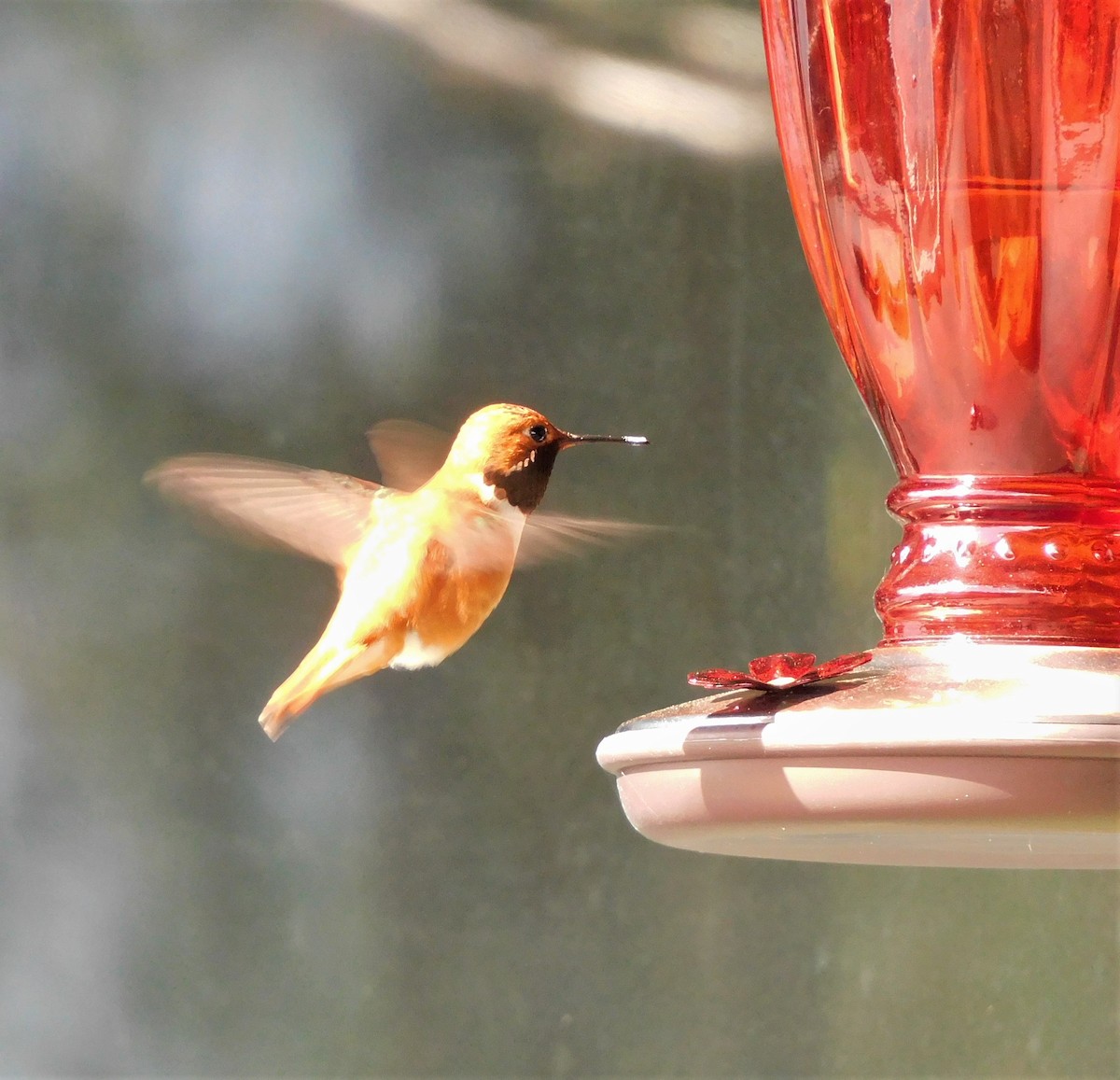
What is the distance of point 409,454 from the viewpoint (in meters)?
1.33

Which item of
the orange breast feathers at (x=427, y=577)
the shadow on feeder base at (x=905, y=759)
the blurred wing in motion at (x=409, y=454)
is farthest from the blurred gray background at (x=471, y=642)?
the shadow on feeder base at (x=905, y=759)

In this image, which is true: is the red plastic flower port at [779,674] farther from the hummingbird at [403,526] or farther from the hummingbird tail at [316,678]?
the hummingbird tail at [316,678]

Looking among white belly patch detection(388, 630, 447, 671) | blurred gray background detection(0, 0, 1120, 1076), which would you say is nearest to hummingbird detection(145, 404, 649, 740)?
white belly patch detection(388, 630, 447, 671)

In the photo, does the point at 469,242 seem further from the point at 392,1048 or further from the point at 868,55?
the point at 868,55

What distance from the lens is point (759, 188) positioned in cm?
226

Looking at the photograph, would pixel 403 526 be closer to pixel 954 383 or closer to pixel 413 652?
pixel 413 652

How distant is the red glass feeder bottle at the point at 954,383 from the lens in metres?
0.61

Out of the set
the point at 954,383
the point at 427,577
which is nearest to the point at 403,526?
the point at 427,577

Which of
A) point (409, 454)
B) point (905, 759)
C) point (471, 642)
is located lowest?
point (905, 759)

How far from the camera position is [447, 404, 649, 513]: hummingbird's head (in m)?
1.10

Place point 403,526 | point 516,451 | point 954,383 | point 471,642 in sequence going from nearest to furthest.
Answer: point 954,383, point 516,451, point 403,526, point 471,642

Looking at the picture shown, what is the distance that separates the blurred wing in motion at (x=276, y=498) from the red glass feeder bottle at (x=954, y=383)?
0.50 m

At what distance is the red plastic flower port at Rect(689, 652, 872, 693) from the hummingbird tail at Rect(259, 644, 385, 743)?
51cm

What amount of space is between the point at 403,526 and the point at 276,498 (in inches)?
4.3
